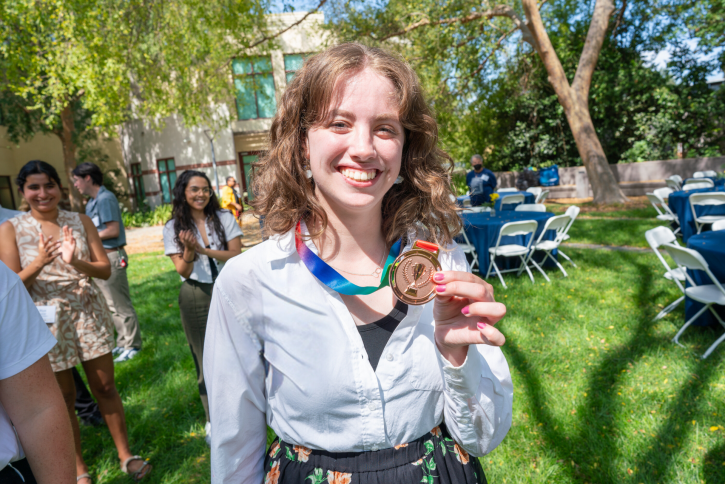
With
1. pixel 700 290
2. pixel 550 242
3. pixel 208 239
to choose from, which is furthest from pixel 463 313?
pixel 550 242

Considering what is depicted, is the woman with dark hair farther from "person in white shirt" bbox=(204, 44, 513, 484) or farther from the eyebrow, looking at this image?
the eyebrow

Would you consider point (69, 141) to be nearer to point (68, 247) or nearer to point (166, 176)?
point (166, 176)

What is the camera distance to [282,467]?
55.9 inches

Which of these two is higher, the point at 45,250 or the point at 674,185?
the point at 45,250

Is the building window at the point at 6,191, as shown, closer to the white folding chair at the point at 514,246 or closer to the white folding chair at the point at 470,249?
the white folding chair at the point at 470,249

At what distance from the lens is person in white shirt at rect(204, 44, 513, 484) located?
132cm

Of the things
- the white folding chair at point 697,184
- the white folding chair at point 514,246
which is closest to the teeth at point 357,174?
the white folding chair at point 514,246

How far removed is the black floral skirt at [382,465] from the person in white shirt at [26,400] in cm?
71

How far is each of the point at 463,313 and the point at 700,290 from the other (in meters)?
5.03

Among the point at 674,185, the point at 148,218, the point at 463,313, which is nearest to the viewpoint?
the point at 463,313

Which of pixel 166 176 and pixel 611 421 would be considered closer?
pixel 611 421

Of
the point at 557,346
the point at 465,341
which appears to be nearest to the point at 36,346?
the point at 465,341

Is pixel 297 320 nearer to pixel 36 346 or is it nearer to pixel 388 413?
pixel 388 413

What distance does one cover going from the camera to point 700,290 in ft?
15.7
